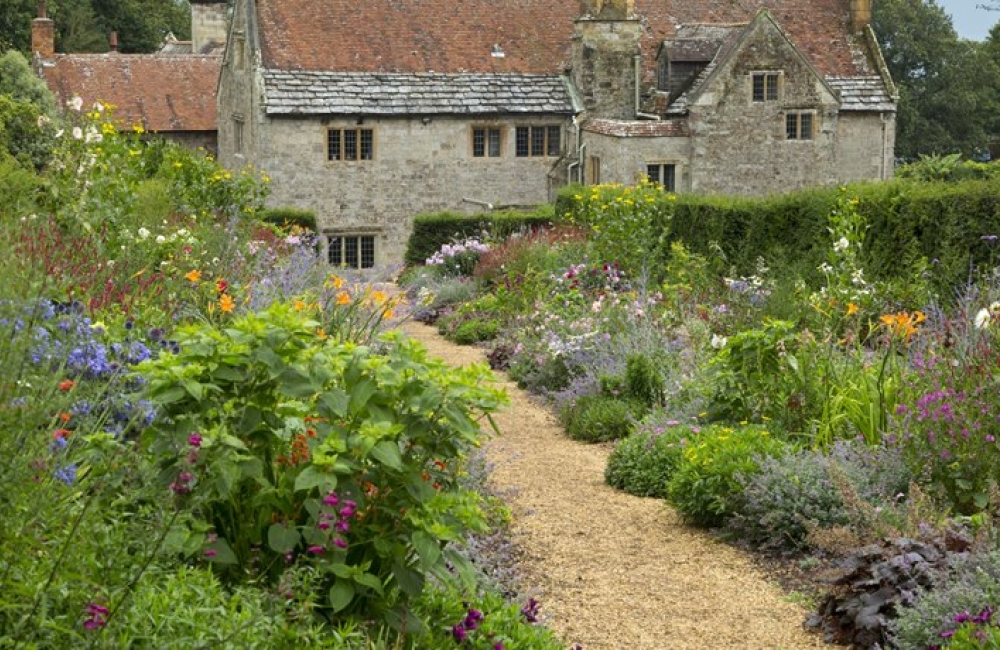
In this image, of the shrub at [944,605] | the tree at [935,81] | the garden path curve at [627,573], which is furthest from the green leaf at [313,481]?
the tree at [935,81]

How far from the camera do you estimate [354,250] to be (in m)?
37.1

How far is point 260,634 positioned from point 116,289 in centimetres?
530

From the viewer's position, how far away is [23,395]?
17.8 feet

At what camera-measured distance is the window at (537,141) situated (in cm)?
3719

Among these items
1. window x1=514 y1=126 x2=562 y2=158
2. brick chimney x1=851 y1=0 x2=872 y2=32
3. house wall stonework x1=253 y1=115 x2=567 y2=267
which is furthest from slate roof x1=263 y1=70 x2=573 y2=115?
brick chimney x1=851 y1=0 x2=872 y2=32

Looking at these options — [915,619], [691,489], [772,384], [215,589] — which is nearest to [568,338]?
[772,384]

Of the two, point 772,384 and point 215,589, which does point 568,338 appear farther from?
point 215,589

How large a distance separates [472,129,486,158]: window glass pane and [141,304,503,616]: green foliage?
30.9 metres

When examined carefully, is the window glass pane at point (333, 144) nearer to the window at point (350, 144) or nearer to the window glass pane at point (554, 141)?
the window at point (350, 144)

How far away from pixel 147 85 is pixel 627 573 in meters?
38.1

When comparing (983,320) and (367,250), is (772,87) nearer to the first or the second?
(367,250)

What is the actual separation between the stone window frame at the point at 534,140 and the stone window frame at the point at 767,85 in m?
4.82

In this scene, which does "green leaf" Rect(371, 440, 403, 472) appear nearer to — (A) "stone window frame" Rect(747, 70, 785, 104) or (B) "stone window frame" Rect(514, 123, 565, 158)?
(A) "stone window frame" Rect(747, 70, 785, 104)

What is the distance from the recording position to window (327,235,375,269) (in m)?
36.7
